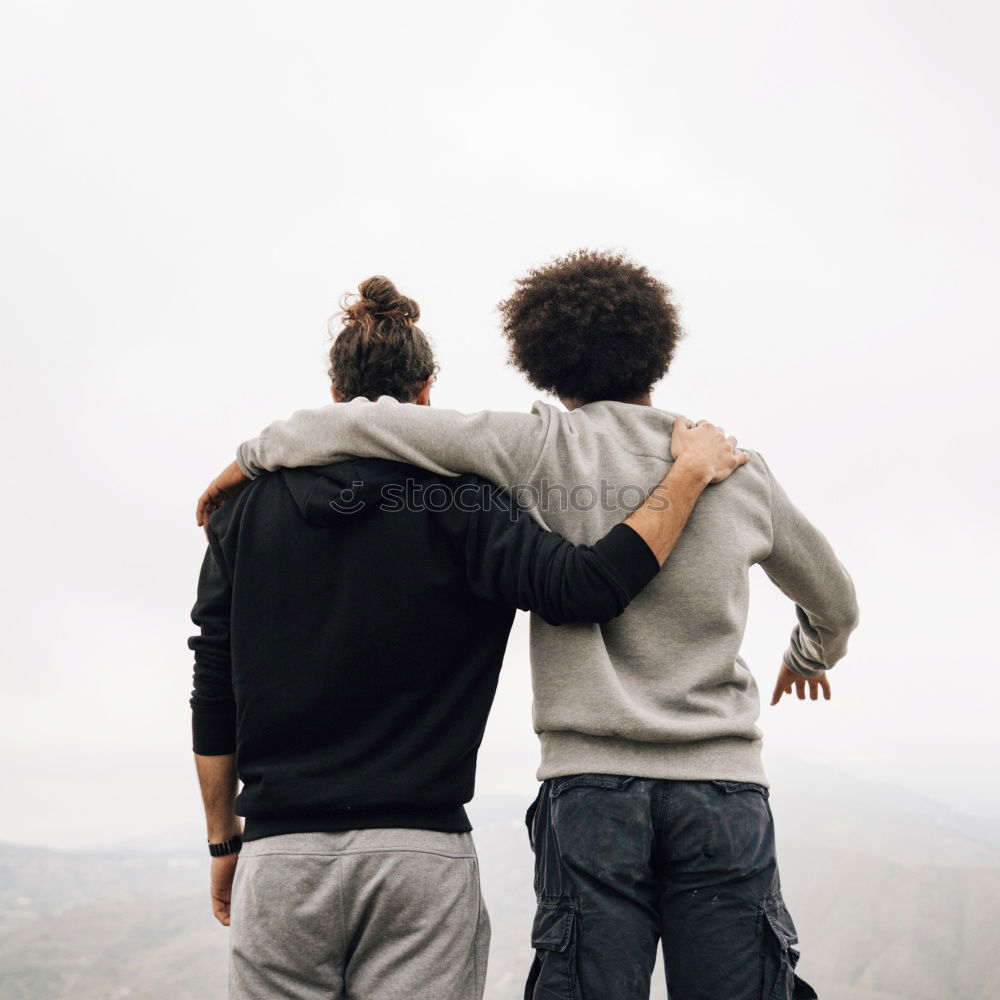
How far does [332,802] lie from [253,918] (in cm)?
28

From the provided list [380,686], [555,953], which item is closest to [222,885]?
[380,686]

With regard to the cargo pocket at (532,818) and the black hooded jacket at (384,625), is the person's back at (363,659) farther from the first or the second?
the cargo pocket at (532,818)

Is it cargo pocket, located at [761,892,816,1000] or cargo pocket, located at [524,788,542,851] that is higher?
cargo pocket, located at [524,788,542,851]

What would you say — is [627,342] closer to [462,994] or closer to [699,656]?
[699,656]

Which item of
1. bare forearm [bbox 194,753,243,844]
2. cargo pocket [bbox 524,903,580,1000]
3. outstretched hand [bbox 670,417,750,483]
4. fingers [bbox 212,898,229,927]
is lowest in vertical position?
fingers [bbox 212,898,229,927]

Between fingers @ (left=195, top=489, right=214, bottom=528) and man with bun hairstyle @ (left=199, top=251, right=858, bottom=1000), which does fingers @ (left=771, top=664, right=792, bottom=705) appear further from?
fingers @ (left=195, top=489, right=214, bottom=528)

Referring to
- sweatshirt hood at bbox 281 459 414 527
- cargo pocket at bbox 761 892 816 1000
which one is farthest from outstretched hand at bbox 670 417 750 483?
cargo pocket at bbox 761 892 816 1000

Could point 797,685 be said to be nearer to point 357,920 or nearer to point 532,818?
point 532,818

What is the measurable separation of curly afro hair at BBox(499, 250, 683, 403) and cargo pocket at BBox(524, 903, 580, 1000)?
1.16 metres

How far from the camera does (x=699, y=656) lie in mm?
1917

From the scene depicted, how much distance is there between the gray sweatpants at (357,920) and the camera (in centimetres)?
176

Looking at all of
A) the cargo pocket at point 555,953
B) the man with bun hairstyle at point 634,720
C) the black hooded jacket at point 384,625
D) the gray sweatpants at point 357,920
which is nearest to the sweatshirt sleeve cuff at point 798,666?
the man with bun hairstyle at point 634,720

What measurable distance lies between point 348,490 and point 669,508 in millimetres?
659

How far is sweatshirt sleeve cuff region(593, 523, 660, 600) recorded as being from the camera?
71.0 inches
